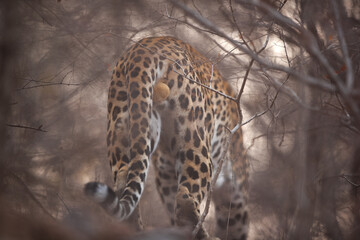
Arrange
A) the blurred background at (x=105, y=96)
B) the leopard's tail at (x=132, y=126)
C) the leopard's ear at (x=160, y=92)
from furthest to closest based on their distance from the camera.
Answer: the blurred background at (x=105, y=96)
the leopard's ear at (x=160, y=92)
the leopard's tail at (x=132, y=126)

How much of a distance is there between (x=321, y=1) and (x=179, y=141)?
6.45 ft

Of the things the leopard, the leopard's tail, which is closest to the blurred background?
the leopard

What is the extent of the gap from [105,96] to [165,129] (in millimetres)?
1405

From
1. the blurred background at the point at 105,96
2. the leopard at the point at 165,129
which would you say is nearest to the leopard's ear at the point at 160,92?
the leopard at the point at 165,129

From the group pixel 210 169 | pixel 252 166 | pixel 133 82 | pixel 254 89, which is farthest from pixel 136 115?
pixel 252 166

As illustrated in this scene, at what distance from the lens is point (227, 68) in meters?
4.64

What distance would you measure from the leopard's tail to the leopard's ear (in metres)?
0.01

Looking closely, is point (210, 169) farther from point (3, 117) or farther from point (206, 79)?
point (3, 117)

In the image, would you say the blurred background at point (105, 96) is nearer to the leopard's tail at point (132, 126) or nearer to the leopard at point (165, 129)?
the leopard at point (165, 129)

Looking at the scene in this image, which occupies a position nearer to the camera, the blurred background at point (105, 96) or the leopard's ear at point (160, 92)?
the leopard's ear at point (160, 92)

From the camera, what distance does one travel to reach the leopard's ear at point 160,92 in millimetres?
3439

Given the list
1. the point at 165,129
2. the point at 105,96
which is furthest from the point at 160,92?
the point at 105,96

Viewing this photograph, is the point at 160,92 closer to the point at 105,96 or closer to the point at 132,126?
the point at 132,126

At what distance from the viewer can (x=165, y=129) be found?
3.46 meters
